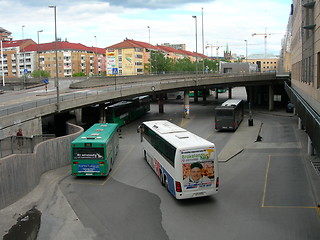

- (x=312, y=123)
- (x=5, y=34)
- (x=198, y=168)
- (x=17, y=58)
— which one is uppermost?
(x=5, y=34)

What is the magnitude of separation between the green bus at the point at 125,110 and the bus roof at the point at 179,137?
1825 cm

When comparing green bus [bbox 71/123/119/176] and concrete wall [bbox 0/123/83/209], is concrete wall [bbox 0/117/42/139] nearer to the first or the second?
concrete wall [bbox 0/123/83/209]

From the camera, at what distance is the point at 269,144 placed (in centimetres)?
3294

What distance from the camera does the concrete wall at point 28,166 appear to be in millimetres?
17750

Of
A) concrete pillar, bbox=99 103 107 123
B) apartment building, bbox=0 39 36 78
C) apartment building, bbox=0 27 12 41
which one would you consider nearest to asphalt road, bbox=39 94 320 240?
concrete pillar, bbox=99 103 107 123

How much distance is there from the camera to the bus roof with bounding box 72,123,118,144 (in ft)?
73.0

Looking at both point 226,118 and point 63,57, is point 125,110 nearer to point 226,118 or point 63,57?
point 226,118

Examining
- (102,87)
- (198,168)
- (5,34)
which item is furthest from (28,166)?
(5,34)

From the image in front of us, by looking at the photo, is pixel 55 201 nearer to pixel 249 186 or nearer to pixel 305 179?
pixel 249 186

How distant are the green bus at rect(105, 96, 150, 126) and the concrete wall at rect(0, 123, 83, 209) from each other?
50.4 feet

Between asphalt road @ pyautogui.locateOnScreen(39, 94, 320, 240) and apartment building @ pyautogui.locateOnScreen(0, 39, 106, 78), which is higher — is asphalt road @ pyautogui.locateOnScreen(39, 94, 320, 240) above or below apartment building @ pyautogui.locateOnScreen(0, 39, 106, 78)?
below

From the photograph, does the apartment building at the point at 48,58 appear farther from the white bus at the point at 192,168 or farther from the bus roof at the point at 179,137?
the white bus at the point at 192,168

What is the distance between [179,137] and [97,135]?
254 inches

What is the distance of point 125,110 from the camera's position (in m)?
46.8
